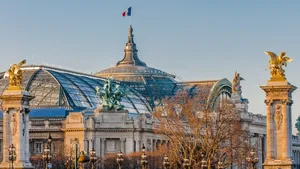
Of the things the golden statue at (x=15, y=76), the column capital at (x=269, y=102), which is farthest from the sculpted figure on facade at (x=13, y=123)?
the column capital at (x=269, y=102)

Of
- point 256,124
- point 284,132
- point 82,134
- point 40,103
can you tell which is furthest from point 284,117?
point 256,124

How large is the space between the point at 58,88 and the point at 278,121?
340ft

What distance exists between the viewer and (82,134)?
507 feet

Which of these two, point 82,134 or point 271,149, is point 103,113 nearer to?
point 82,134

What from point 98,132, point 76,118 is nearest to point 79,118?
point 76,118

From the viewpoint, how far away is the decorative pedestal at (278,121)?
2756 inches

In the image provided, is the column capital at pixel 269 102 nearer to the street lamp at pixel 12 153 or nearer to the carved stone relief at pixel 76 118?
the street lamp at pixel 12 153

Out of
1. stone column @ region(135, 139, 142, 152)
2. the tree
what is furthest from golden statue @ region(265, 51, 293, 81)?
stone column @ region(135, 139, 142, 152)

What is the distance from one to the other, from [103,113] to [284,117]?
86381 mm

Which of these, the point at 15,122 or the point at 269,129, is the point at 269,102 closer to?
the point at 269,129

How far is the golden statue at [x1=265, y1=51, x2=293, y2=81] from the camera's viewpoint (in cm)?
7062

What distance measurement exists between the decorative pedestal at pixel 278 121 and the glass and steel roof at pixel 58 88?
99213 millimetres

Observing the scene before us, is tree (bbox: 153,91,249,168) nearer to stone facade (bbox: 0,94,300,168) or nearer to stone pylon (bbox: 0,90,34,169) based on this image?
stone pylon (bbox: 0,90,34,169)

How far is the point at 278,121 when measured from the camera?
7050 cm
